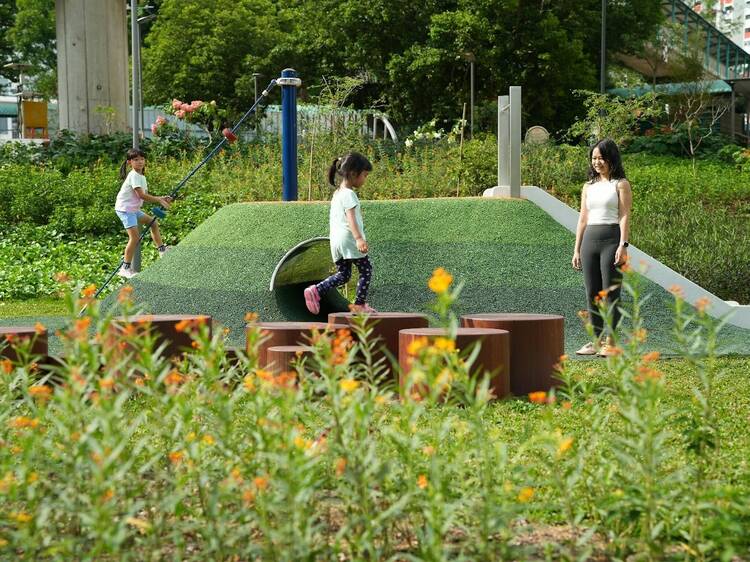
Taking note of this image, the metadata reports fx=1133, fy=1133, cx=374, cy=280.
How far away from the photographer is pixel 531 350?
22.8 ft

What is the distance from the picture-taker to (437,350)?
112 inches

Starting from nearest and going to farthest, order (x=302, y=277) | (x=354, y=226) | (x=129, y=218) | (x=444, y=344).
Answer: (x=444, y=344), (x=354, y=226), (x=302, y=277), (x=129, y=218)

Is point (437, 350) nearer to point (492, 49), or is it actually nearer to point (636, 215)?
point (636, 215)

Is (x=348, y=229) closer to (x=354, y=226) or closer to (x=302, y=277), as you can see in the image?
(x=354, y=226)

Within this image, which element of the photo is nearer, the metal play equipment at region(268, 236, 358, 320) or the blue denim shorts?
the metal play equipment at region(268, 236, 358, 320)

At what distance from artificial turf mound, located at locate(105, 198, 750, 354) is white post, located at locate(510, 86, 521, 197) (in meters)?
0.21

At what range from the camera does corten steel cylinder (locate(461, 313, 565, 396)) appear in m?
6.90

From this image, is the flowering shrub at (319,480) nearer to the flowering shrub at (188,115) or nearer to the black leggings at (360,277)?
the black leggings at (360,277)

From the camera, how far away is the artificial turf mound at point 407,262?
983 centimetres

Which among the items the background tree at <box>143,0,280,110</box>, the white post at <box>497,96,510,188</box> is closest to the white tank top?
the white post at <box>497,96,510,188</box>

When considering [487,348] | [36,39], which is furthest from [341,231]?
[36,39]

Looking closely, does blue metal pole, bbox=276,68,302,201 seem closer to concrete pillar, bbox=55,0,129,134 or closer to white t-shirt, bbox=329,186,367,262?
white t-shirt, bbox=329,186,367,262

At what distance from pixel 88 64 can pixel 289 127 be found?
1357cm

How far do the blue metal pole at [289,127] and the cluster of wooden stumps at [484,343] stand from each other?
4.78 meters
